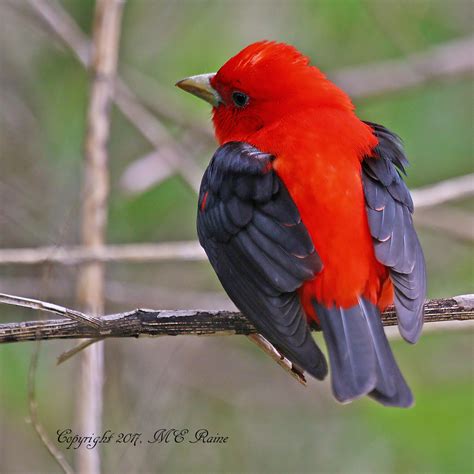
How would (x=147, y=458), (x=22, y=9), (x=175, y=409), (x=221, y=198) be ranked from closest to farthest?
(x=221, y=198) < (x=147, y=458) < (x=175, y=409) < (x=22, y=9)

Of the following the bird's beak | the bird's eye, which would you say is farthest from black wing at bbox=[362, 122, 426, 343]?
the bird's beak

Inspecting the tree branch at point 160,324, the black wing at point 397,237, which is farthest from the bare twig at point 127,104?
the tree branch at point 160,324

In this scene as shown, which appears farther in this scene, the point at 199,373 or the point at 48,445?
the point at 199,373

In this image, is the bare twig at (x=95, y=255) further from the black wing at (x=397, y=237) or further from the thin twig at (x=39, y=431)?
the black wing at (x=397, y=237)

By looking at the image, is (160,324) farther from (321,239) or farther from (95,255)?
(95,255)

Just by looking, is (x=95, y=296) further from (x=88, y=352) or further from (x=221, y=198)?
(x=221, y=198)

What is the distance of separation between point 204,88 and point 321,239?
4.76 feet

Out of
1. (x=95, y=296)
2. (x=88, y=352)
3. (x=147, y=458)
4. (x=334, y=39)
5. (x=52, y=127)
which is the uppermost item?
(x=334, y=39)

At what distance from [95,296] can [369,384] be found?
5.79 feet

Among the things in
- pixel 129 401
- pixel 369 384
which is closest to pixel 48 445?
pixel 369 384

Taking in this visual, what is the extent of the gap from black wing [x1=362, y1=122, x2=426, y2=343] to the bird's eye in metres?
0.75

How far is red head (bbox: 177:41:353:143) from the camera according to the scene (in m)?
4.56

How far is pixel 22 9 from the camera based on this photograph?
6.02 m

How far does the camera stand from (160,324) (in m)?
3.52
